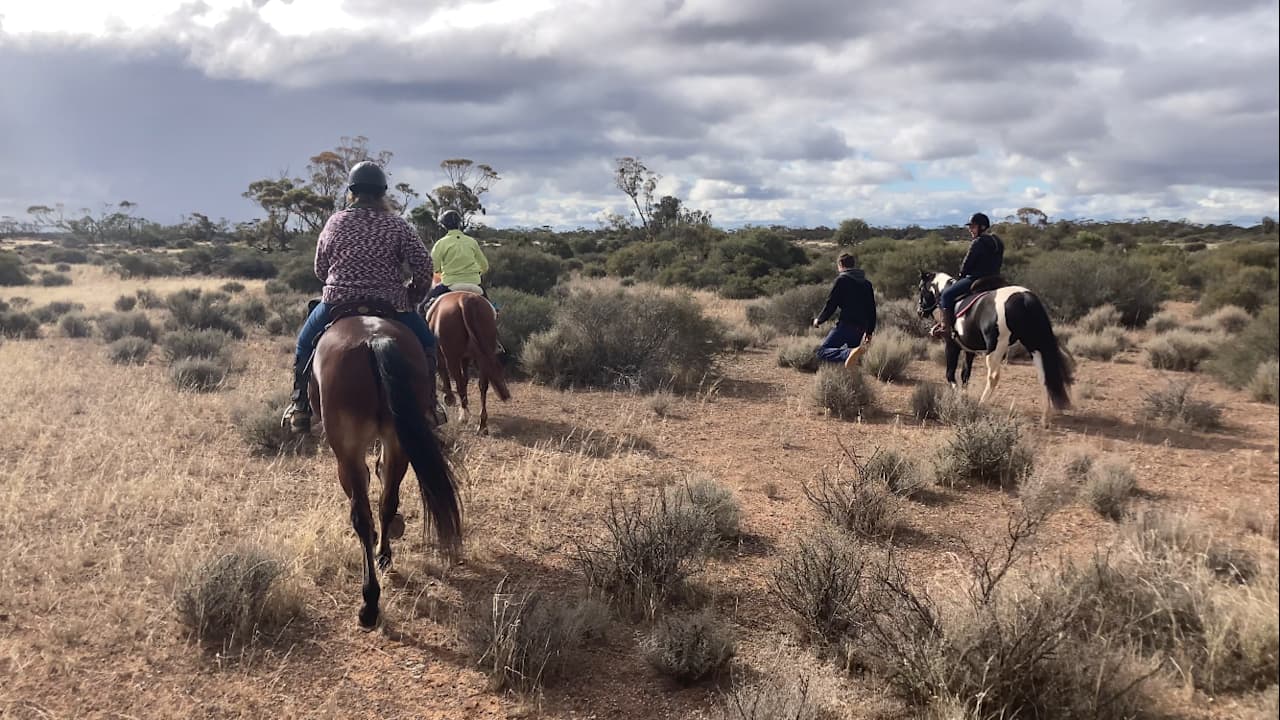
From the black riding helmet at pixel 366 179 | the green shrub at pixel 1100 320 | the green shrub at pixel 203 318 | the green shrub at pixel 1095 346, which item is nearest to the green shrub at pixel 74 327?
the green shrub at pixel 203 318

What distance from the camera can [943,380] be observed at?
1090cm

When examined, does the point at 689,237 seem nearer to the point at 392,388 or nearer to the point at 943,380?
the point at 943,380

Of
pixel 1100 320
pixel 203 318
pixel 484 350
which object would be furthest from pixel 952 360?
pixel 203 318

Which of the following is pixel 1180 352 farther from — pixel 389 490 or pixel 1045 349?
pixel 389 490

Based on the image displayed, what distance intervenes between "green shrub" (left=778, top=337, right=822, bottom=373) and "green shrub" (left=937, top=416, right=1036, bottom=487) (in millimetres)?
5172

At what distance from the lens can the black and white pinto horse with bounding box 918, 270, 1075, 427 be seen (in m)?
7.77

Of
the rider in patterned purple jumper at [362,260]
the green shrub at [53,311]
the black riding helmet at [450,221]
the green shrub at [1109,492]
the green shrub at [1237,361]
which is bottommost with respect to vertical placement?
the green shrub at [1109,492]

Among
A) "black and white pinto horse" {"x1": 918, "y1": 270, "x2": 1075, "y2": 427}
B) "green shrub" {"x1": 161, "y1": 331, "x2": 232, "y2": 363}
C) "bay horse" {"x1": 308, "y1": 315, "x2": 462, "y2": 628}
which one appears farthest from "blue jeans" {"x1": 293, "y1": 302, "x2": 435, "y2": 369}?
"green shrub" {"x1": 161, "y1": 331, "x2": 232, "y2": 363}

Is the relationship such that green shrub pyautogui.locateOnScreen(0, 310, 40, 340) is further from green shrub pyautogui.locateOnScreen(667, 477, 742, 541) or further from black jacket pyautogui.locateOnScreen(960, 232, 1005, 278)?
black jacket pyautogui.locateOnScreen(960, 232, 1005, 278)

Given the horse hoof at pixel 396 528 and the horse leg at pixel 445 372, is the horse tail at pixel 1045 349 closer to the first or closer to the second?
the horse leg at pixel 445 372

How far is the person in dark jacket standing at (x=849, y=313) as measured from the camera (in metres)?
8.62

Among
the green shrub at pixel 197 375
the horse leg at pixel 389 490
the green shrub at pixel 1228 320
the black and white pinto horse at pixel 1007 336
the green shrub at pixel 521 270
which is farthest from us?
the green shrub at pixel 521 270

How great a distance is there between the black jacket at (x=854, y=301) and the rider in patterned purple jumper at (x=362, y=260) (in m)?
5.45

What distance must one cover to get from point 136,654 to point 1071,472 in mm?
6682
